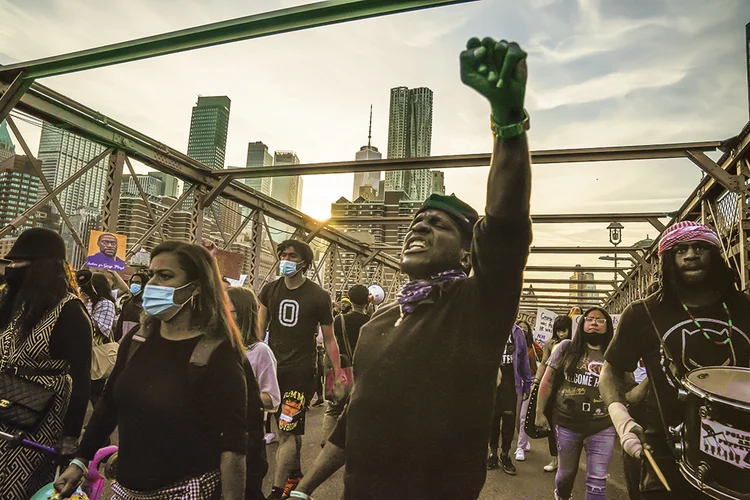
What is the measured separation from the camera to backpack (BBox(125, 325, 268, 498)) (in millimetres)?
2186

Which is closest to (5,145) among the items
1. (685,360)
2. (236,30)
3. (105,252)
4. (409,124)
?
(105,252)

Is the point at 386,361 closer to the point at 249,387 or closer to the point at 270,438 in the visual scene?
the point at 249,387

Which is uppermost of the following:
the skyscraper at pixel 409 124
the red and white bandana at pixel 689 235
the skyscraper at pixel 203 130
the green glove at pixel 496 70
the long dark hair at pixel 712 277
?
the skyscraper at pixel 409 124

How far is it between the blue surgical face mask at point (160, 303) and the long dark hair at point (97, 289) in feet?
14.3

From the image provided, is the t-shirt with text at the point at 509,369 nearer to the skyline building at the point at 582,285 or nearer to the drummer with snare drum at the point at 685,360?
the drummer with snare drum at the point at 685,360

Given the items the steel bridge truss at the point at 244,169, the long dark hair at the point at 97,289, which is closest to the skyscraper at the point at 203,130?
the steel bridge truss at the point at 244,169

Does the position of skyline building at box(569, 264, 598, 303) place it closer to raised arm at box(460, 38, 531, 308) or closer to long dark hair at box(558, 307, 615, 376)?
long dark hair at box(558, 307, 615, 376)

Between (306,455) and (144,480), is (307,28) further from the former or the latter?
(306,455)

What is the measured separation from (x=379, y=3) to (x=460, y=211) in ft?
7.40

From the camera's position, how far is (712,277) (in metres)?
2.48

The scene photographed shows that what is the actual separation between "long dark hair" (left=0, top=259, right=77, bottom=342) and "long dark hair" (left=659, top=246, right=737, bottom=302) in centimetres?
361

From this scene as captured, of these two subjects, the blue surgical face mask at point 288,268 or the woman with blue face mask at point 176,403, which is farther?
the blue surgical face mask at point 288,268

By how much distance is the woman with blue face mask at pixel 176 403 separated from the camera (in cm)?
208

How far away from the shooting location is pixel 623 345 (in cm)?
273
